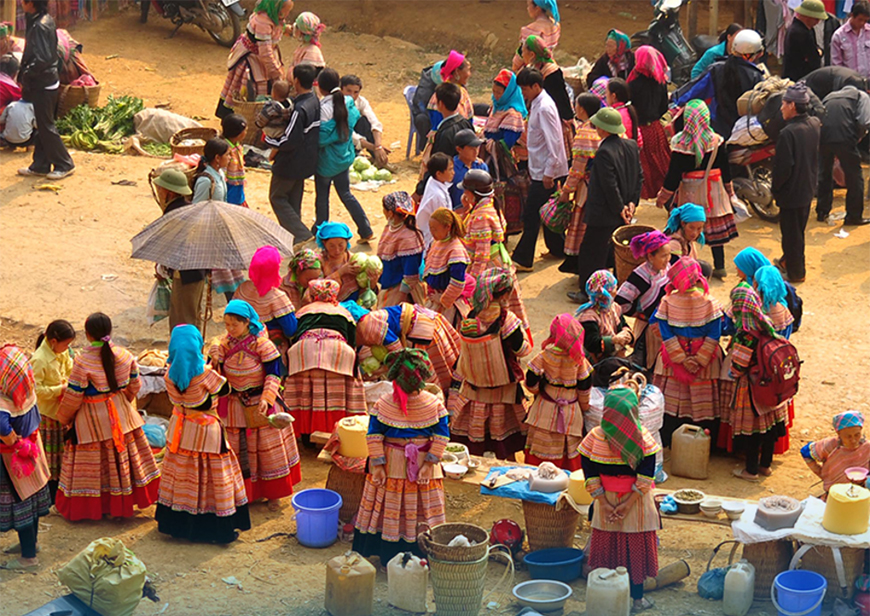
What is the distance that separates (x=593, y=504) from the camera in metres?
6.37

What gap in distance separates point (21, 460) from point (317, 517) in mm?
1649

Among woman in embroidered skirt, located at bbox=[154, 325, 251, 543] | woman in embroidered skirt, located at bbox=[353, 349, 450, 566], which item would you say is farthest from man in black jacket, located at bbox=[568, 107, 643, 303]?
woman in embroidered skirt, located at bbox=[154, 325, 251, 543]

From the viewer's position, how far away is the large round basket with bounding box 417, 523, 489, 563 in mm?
6082

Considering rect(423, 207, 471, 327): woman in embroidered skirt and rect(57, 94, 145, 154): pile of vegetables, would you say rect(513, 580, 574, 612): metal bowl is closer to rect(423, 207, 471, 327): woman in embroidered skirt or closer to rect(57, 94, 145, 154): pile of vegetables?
rect(423, 207, 471, 327): woman in embroidered skirt

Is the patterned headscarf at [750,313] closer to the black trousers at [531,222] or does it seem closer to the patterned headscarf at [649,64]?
the black trousers at [531,222]

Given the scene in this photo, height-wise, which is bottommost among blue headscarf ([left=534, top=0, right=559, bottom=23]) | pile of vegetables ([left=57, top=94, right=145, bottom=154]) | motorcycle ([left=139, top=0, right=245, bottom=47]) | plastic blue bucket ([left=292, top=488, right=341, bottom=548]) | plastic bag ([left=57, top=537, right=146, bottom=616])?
plastic blue bucket ([left=292, top=488, right=341, bottom=548])

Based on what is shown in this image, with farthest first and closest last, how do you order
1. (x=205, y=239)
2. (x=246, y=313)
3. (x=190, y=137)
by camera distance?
(x=190, y=137)
(x=205, y=239)
(x=246, y=313)

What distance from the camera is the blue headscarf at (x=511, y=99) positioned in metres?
11.2

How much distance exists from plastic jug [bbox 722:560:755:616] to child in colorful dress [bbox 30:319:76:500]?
387 centimetres

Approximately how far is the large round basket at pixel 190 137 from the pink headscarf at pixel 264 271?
3909 mm

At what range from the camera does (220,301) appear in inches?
426

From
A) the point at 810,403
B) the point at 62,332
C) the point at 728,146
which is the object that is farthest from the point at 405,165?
the point at 62,332

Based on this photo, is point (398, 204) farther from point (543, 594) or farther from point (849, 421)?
point (849, 421)

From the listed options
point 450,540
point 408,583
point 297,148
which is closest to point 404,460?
point 450,540
